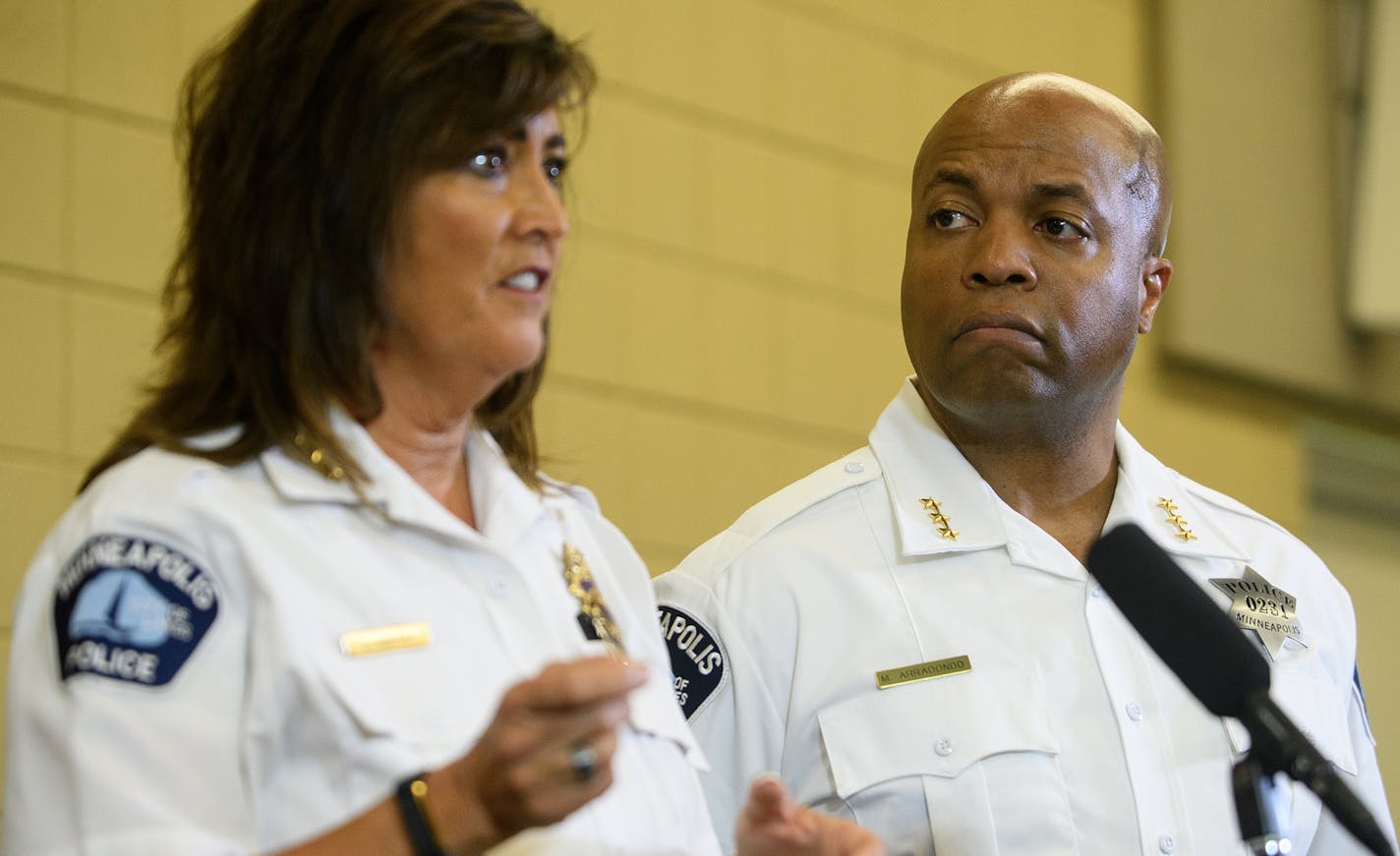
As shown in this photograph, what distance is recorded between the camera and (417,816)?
5.03ft

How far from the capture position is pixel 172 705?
1576 mm

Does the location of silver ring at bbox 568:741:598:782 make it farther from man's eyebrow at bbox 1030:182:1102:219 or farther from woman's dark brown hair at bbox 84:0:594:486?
man's eyebrow at bbox 1030:182:1102:219

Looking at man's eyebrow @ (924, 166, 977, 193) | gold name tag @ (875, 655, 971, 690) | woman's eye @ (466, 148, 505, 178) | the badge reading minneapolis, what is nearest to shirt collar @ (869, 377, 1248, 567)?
gold name tag @ (875, 655, 971, 690)

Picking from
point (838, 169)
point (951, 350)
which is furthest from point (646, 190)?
point (951, 350)

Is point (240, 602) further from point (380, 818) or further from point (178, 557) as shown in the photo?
point (380, 818)

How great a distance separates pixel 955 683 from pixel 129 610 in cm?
130

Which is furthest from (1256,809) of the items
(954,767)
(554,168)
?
(954,767)

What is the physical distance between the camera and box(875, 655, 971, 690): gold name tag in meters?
2.58

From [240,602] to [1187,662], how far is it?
31.5 inches

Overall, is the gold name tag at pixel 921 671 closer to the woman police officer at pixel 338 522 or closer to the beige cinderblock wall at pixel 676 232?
the woman police officer at pixel 338 522

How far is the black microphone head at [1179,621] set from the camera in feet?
5.18

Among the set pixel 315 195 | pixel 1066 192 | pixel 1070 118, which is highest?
pixel 1070 118

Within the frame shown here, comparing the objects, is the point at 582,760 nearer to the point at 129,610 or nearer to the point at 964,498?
the point at 129,610

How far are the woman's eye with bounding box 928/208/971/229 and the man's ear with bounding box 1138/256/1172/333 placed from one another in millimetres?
320
